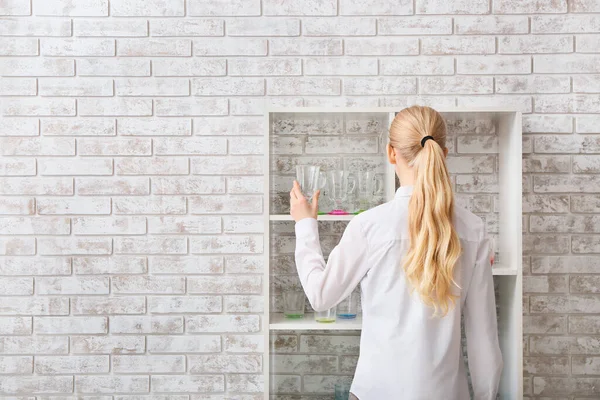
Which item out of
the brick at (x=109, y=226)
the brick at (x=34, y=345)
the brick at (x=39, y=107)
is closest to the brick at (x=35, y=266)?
the brick at (x=109, y=226)

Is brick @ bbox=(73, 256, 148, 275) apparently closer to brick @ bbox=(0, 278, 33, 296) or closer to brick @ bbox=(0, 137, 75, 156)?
brick @ bbox=(0, 278, 33, 296)

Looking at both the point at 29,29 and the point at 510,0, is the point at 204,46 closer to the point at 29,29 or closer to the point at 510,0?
the point at 29,29

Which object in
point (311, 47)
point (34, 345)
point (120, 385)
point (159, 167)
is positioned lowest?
point (120, 385)

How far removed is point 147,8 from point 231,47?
14.7 inches

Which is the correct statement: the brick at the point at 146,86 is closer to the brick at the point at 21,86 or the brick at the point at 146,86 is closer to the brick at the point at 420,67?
the brick at the point at 21,86

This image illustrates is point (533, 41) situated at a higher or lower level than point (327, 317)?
higher

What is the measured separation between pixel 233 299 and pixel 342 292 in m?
0.80

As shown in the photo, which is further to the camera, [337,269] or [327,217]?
[327,217]

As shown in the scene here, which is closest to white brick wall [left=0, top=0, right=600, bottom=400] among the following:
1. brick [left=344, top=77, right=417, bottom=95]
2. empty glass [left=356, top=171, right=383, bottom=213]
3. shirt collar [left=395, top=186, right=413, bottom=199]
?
brick [left=344, top=77, right=417, bottom=95]

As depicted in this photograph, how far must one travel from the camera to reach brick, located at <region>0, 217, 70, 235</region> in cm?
254

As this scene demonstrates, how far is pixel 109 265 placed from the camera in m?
2.54

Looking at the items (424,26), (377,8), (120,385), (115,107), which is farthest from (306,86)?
(120,385)

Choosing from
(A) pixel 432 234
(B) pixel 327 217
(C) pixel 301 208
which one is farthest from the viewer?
(B) pixel 327 217

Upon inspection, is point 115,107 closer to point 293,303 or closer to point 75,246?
point 75,246
